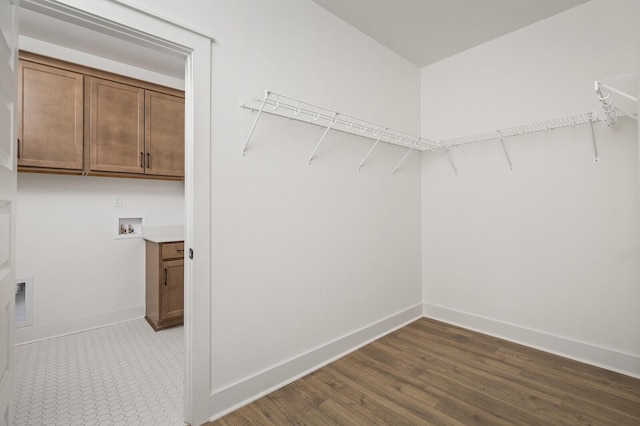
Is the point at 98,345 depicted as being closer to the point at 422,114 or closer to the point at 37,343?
the point at 37,343

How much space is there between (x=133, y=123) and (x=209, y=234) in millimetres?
1996

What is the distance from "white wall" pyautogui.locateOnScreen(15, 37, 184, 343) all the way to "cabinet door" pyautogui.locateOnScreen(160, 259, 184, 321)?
1.90 ft

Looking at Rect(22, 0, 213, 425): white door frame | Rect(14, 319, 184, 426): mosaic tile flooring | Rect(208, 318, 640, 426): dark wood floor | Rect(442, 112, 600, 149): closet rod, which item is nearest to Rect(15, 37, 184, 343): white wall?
Rect(14, 319, 184, 426): mosaic tile flooring

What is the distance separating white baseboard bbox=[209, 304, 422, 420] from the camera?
5.49 ft

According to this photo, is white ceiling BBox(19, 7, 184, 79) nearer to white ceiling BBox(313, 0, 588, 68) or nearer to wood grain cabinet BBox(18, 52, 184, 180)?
wood grain cabinet BBox(18, 52, 184, 180)

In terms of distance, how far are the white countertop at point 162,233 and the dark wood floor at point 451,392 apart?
1727 millimetres

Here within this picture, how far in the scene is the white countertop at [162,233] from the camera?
9.27ft

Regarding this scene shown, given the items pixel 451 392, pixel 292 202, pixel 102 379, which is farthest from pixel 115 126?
pixel 451 392

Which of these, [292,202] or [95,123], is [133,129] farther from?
[292,202]

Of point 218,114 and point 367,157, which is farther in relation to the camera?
point 367,157

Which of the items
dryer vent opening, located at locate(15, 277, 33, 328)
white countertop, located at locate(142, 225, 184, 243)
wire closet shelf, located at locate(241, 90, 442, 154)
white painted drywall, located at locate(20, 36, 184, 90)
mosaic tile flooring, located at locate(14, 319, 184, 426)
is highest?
white painted drywall, located at locate(20, 36, 184, 90)

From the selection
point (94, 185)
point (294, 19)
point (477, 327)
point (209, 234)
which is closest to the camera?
point (209, 234)

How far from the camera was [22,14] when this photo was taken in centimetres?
223

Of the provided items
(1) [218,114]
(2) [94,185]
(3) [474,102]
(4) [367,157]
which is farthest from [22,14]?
(3) [474,102]
